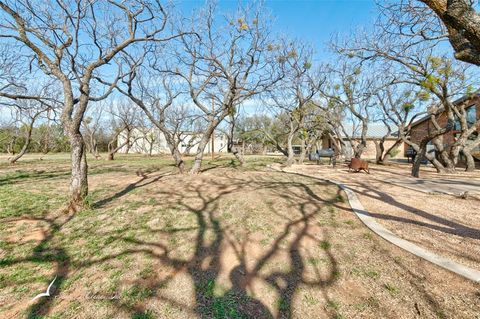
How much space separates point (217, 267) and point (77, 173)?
4.10 metres

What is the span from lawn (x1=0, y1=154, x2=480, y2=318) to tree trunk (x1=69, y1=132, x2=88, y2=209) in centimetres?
37

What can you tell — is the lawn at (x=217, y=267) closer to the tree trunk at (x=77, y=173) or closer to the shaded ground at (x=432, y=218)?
the tree trunk at (x=77, y=173)

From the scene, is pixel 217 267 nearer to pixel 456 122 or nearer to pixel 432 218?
pixel 432 218

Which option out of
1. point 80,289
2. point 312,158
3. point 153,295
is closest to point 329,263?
point 153,295

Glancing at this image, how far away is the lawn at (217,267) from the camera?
89.8 inches

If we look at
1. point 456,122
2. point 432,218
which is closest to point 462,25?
point 432,218

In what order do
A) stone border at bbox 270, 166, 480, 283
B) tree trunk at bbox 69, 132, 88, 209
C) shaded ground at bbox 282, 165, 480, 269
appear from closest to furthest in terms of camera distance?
stone border at bbox 270, 166, 480, 283 < shaded ground at bbox 282, 165, 480, 269 < tree trunk at bbox 69, 132, 88, 209

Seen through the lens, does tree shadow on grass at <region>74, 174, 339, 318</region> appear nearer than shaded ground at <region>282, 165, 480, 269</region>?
Yes

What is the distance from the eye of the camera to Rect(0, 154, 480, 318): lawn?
7.48 ft

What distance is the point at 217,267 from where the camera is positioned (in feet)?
9.87

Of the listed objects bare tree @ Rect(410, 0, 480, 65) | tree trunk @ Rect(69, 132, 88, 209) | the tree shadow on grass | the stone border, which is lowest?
the tree shadow on grass

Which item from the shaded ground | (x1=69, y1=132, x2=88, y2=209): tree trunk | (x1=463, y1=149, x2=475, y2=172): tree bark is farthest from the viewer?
(x1=463, y1=149, x2=475, y2=172): tree bark

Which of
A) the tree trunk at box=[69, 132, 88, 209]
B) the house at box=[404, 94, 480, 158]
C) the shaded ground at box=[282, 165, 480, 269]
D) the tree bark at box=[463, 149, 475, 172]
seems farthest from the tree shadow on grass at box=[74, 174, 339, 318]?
the house at box=[404, 94, 480, 158]

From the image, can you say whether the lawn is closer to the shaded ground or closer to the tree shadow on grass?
the tree shadow on grass
